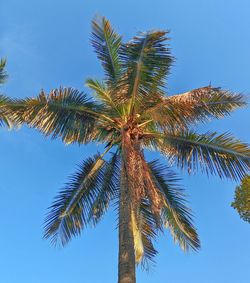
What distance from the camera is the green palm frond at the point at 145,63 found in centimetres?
1266

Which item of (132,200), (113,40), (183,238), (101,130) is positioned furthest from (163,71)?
(183,238)

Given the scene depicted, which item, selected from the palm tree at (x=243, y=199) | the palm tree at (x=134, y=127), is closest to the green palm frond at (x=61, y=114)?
the palm tree at (x=134, y=127)

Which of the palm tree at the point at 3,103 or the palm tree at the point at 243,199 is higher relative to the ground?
the palm tree at the point at 3,103

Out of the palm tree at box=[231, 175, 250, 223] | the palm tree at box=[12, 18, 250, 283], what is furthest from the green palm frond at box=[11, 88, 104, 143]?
the palm tree at box=[231, 175, 250, 223]

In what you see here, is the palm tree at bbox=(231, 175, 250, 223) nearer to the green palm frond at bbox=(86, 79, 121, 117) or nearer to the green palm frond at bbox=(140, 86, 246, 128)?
the green palm frond at bbox=(140, 86, 246, 128)

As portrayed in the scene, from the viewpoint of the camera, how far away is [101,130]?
1419cm

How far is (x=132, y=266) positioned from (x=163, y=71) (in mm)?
6284

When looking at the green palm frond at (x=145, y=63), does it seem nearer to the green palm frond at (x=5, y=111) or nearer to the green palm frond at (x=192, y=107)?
the green palm frond at (x=192, y=107)

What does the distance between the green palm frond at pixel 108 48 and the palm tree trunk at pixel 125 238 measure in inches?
126

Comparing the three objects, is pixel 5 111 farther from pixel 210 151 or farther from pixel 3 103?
pixel 210 151

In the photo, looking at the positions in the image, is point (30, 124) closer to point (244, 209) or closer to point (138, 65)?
point (138, 65)

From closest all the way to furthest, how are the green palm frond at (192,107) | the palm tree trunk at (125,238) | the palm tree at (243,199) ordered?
the palm tree trunk at (125,238), the palm tree at (243,199), the green palm frond at (192,107)

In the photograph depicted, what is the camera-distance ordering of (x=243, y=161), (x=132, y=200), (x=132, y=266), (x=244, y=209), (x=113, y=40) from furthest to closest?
(x=113, y=40)
(x=243, y=161)
(x=244, y=209)
(x=132, y=200)
(x=132, y=266)

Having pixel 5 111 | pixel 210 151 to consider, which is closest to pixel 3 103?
pixel 5 111
